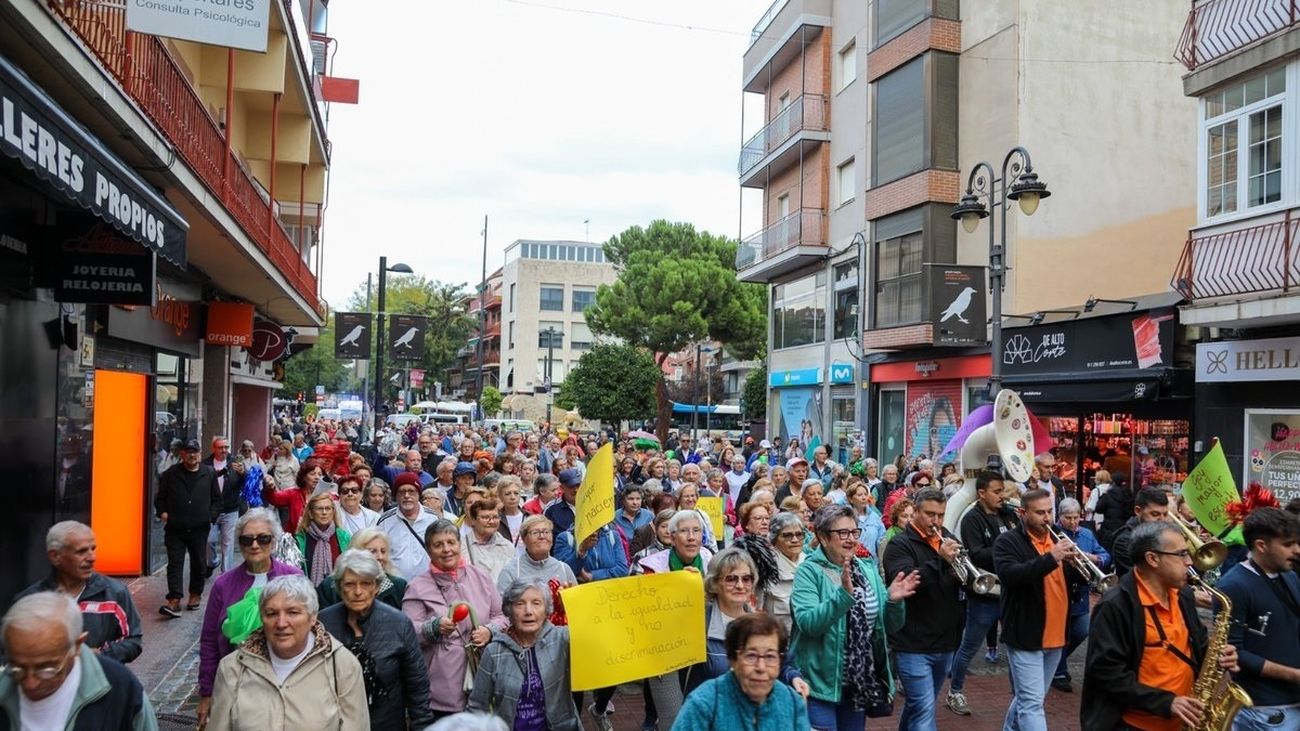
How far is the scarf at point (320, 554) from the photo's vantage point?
6961 mm

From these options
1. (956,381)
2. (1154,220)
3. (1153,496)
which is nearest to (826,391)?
(956,381)

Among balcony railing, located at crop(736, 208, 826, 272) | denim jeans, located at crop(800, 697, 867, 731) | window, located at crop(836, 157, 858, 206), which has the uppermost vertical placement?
window, located at crop(836, 157, 858, 206)

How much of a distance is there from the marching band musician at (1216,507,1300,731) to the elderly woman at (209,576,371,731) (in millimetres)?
4248

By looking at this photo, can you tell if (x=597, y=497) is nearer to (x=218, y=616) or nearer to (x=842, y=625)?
(x=842, y=625)

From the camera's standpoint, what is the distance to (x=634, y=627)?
16.3 feet

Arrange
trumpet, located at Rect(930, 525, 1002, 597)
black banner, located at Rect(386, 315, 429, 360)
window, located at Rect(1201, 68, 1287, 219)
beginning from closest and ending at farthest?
1. trumpet, located at Rect(930, 525, 1002, 597)
2. window, located at Rect(1201, 68, 1287, 219)
3. black banner, located at Rect(386, 315, 429, 360)

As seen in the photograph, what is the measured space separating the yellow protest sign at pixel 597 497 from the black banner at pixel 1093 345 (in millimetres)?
12405

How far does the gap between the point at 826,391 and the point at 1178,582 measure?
2193 cm

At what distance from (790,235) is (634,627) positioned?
26.1 m

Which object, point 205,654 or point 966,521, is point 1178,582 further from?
point 205,654

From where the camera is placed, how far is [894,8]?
25.0 meters

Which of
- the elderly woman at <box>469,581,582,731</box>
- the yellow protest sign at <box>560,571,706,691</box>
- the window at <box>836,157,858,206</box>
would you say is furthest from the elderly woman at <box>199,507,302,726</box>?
the window at <box>836,157,858,206</box>

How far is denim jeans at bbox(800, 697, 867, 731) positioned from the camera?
5113 millimetres

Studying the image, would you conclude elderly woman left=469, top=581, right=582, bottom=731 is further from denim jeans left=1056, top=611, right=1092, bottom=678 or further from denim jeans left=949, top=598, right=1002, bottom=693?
denim jeans left=1056, top=611, right=1092, bottom=678
